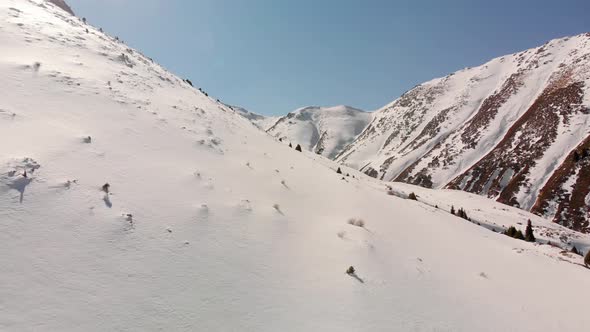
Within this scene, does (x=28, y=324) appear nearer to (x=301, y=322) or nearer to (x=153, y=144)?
(x=301, y=322)

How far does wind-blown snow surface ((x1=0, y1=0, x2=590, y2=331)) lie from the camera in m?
5.67

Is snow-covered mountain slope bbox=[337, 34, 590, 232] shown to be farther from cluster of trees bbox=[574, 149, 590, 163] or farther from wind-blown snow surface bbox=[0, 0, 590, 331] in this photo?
wind-blown snow surface bbox=[0, 0, 590, 331]

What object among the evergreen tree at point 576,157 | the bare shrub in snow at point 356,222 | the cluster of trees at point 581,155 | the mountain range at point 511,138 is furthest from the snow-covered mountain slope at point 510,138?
the bare shrub in snow at point 356,222

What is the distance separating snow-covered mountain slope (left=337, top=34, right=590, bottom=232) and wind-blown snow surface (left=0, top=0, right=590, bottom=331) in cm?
7386

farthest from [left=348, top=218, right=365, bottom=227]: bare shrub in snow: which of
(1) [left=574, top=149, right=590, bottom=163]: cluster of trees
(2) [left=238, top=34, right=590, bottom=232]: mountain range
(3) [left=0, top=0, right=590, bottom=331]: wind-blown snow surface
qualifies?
(1) [left=574, top=149, right=590, bottom=163]: cluster of trees

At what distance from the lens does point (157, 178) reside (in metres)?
9.90

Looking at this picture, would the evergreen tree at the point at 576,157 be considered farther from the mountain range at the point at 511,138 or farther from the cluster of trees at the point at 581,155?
the mountain range at the point at 511,138

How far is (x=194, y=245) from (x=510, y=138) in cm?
11935

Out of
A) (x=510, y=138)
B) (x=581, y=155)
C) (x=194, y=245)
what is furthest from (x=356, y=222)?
(x=510, y=138)

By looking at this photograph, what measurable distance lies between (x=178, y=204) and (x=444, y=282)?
295 inches

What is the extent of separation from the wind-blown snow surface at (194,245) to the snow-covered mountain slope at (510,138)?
73861 millimetres

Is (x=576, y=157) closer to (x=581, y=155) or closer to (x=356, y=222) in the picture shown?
(x=581, y=155)

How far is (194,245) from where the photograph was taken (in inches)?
299

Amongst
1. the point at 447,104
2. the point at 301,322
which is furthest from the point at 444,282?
the point at 447,104
